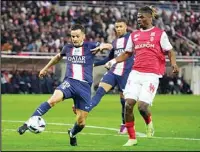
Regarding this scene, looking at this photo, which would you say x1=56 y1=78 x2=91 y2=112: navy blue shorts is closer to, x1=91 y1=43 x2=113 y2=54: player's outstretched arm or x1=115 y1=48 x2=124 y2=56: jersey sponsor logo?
x1=91 y1=43 x2=113 y2=54: player's outstretched arm

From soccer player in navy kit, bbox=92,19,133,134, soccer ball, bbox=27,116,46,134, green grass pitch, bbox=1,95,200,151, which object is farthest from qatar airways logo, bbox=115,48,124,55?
soccer ball, bbox=27,116,46,134

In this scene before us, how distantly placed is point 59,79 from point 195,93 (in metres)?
8.60

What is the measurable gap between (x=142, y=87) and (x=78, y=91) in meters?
1.25

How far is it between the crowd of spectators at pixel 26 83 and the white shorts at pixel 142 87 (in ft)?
83.7

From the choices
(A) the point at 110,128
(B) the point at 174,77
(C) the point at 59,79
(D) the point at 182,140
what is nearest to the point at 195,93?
(B) the point at 174,77

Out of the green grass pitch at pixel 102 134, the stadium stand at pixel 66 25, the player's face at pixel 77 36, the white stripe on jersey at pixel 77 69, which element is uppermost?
the player's face at pixel 77 36

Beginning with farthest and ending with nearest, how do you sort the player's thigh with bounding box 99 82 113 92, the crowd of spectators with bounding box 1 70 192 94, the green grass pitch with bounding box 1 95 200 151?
1. the crowd of spectators with bounding box 1 70 192 94
2. the player's thigh with bounding box 99 82 113 92
3. the green grass pitch with bounding box 1 95 200 151

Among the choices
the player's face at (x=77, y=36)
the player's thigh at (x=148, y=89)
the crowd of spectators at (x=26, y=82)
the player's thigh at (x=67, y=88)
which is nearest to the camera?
the player's thigh at (x=148, y=89)

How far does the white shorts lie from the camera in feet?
42.1

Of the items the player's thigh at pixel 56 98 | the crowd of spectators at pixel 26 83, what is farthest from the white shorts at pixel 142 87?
the crowd of spectators at pixel 26 83

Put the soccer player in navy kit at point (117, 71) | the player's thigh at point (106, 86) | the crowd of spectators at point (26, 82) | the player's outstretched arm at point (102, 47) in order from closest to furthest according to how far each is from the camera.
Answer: the player's outstretched arm at point (102, 47) → the soccer player in navy kit at point (117, 71) → the player's thigh at point (106, 86) → the crowd of spectators at point (26, 82)

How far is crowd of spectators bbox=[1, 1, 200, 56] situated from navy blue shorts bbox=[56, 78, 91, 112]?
26839 millimetres

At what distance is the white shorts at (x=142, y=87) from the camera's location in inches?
506

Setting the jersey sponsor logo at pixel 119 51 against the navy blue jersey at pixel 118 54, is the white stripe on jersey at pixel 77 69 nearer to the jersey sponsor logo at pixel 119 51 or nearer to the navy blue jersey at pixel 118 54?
the navy blue jersey at pixel 118 54
